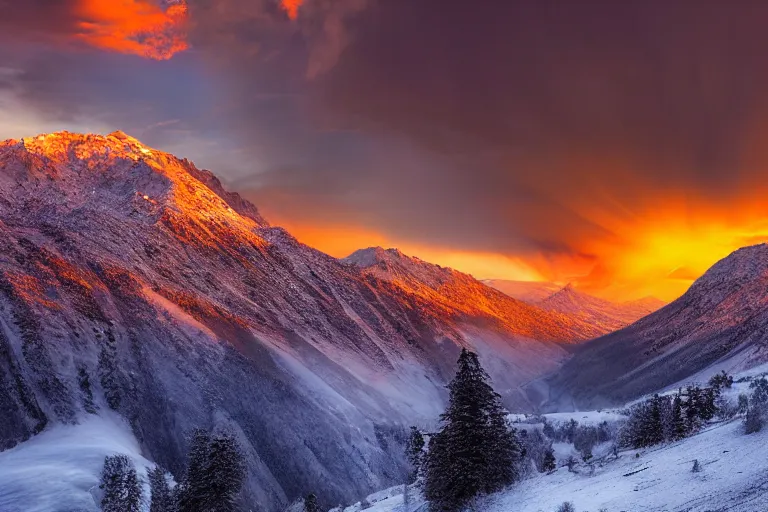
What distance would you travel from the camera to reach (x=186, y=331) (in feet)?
273

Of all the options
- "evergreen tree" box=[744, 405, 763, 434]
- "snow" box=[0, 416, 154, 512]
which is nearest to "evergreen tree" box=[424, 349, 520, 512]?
"evergreen tree" box=[744, 405, 763, 434]

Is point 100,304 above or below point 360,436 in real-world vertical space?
above

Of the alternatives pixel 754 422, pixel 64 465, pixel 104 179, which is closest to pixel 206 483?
pixel 64 465

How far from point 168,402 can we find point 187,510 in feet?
120

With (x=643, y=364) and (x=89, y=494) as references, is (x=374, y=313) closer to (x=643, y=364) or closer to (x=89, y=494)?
(x=643, y=364)

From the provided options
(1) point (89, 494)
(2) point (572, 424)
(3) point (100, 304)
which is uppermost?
(3) point (100, 304)

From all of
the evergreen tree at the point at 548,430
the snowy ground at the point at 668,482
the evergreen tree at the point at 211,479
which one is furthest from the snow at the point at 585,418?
the snowy ground at the point at 668,482

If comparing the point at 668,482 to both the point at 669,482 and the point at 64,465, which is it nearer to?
the point at 669,482

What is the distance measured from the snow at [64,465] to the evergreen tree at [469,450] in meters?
29.0

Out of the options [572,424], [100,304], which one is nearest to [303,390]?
[100,304]

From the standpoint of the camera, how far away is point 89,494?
43312 mm

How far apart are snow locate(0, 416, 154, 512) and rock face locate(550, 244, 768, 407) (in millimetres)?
89674

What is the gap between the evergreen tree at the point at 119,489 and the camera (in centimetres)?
4150

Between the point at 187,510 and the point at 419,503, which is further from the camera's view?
the point at 187,510
